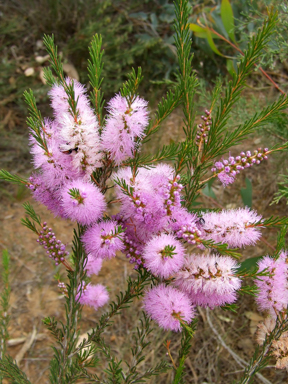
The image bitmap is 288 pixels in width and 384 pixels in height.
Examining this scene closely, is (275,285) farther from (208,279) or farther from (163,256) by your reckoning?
(163,256)

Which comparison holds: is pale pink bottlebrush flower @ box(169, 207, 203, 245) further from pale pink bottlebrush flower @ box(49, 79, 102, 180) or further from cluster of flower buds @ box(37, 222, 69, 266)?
cluster of flower buds @ box(37, 222, 69, 266)

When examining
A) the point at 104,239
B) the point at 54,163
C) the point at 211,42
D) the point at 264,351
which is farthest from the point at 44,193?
the point at 211,42

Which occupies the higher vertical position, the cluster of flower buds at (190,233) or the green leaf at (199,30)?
the green leaf at (199,30)

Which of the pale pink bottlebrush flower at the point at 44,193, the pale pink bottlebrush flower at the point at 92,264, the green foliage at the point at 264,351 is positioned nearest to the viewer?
the pale pink bottlebrush flower at the point at 44,193

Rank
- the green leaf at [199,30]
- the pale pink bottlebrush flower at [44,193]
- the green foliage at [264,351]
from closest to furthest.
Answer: the pale pink bottlebrush flower at [44,193] → the green foliage at [264,351] → the green leaf at [199,30]

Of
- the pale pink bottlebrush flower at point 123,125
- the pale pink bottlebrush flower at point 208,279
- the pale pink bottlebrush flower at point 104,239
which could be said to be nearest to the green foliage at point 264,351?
the pale pink bottlebrush flower at point 208,279

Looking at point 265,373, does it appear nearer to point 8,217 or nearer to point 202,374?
point 202,374

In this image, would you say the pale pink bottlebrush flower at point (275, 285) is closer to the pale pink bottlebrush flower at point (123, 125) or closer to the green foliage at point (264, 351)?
the green foliage at point (264, 351)
